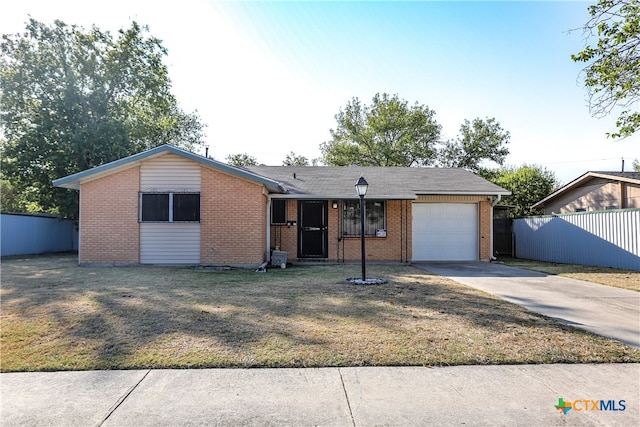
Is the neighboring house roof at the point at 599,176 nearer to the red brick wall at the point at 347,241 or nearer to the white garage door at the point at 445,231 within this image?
the white garage door at the point at 445,231

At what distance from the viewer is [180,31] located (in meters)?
9.15

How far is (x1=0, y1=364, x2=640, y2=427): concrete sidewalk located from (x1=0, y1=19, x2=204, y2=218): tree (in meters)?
18.0

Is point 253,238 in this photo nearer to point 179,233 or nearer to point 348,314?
point 179,233

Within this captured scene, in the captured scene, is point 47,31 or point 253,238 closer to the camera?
point 253,238

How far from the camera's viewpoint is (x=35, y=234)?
1655 cm

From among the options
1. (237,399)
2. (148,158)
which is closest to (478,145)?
(148,158)

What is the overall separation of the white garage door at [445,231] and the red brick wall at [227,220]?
610cm

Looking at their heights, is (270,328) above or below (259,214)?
below

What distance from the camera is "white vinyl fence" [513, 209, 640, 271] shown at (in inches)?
426

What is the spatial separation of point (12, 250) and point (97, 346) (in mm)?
15248

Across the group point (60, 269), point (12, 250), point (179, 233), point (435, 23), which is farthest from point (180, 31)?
point (12, 250)

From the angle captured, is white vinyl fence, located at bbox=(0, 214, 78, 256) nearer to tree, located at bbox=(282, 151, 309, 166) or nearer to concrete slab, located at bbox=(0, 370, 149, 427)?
concrete slab, located at bbox=(0, 370, 149, 427)

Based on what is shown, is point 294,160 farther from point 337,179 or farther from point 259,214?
point 259,214

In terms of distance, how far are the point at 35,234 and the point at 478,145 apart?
30.1 metres
